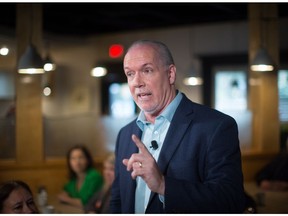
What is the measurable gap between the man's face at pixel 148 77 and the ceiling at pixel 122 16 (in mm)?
4688

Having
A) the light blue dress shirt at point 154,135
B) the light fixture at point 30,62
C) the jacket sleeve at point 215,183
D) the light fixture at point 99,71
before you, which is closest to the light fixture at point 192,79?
the light fixture at point 99,71

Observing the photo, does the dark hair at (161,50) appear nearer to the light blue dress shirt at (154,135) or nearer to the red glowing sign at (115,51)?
the light blue dress shirt at (154,135)

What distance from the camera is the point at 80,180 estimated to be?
4695 millimetres

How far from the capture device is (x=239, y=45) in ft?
25.9

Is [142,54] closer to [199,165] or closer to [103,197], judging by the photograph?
[199,165]

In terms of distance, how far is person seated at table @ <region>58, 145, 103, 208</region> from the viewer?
4.46 m

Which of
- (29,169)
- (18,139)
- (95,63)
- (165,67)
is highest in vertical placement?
(95,63)

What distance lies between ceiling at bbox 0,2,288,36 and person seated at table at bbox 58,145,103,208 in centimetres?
244

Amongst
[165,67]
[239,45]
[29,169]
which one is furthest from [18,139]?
[239,45]

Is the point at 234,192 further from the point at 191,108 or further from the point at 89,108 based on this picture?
the point at 89,108

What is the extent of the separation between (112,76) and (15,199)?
22.6 ft

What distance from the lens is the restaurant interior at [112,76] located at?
492 centimetres

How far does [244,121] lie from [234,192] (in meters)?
4.18

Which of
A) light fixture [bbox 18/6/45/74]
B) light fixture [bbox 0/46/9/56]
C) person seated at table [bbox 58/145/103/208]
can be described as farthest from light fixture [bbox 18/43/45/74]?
light fixture [bbox 0/46/9/56]
